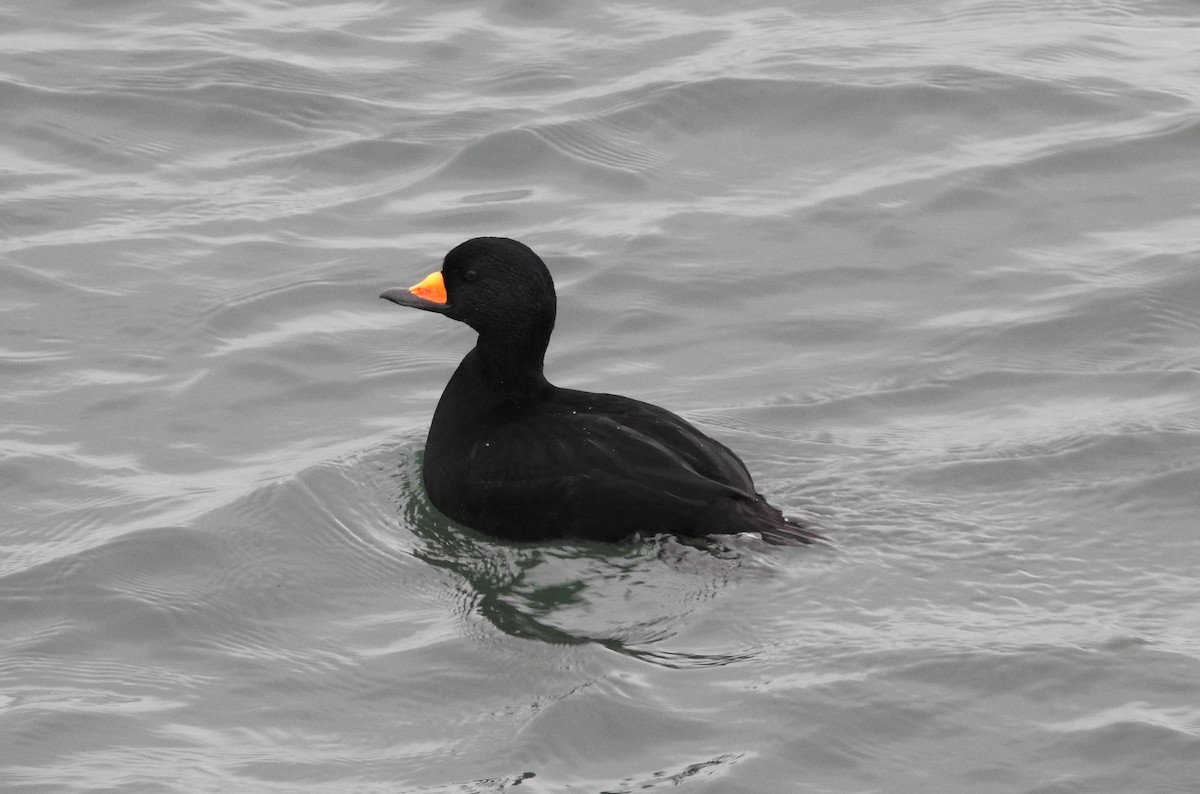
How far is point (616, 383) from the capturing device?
7957 mm

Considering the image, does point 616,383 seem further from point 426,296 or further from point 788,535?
point 788,535

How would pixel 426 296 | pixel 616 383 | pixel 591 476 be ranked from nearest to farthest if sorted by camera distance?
pixel 591 476 → pixel 426 296 → pixel 616 383

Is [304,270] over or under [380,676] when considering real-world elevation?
over

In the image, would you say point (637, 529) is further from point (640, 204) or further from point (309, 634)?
point (640, 204)

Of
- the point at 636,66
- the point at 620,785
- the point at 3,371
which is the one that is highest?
the point at 636,66

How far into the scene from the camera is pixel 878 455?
7.19m

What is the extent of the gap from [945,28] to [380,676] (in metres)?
6.89

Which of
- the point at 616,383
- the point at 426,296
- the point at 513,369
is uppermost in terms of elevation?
the point at 426,296

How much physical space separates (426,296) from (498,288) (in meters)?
0.36

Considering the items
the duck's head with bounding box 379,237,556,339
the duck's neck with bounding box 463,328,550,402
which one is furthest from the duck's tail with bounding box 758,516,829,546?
the duck's head with bounding box 379,237,556,339

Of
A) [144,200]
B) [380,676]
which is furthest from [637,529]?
[144,200]

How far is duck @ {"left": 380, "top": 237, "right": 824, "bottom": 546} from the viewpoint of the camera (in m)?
6.46

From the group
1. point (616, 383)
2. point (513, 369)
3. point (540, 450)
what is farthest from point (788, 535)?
point (616, 383)

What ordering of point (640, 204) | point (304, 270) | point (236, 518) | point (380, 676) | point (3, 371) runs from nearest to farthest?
point (380, 676), point (236, 518), point (3, 371), point (304, 270), point (640, 204)
